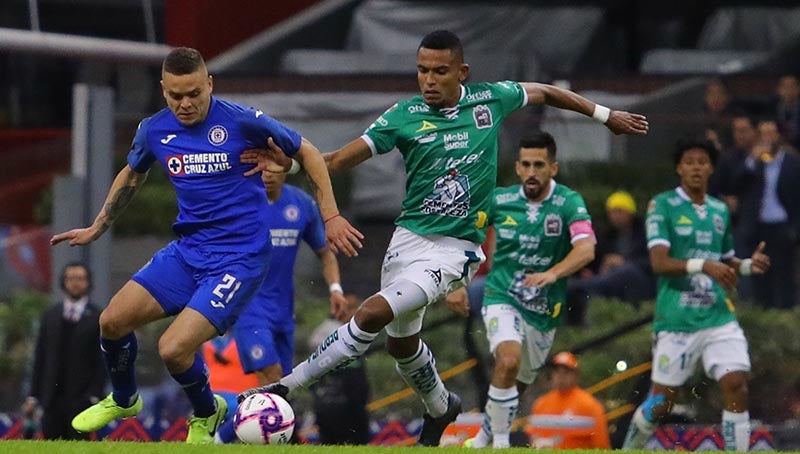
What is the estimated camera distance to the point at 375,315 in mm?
11477

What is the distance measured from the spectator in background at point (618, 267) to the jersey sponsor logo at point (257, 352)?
4133mm

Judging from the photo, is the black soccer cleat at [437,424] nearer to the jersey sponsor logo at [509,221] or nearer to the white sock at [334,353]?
the white sock at [334,353]

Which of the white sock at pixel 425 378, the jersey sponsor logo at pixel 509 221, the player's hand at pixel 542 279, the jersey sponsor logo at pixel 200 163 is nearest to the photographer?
the jersey sponsor logo at pixel 200 163

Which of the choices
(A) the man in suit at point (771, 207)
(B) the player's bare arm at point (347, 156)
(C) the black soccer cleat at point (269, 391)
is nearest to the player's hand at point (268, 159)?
(B) the player's bare arm at point (347, 156)

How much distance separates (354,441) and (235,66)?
8181mm

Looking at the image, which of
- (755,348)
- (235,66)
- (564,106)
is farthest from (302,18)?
(564,106)

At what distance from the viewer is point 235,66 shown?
2327 centimetres

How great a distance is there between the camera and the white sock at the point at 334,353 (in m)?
11.6

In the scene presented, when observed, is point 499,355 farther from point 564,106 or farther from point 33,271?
point 33,271

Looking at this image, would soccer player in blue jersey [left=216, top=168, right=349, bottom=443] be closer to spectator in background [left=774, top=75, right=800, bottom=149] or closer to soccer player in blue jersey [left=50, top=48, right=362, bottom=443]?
soccer player in blue jersey [left=50, top=48, right=362, bottom=443]

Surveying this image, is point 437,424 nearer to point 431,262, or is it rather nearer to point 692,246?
point 431,262

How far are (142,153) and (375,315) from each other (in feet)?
5.53

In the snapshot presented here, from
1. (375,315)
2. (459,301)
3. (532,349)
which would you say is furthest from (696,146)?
(375,315)

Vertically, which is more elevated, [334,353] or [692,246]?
[692,246]
